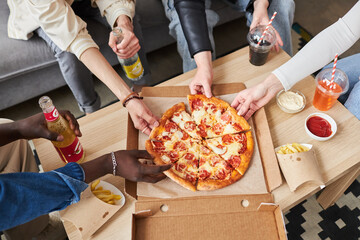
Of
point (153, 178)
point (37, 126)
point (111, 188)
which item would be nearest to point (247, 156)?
point (153, 178)

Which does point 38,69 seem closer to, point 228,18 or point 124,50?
point 124,50

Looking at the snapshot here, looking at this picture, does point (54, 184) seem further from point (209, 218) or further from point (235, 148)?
point (235, 148)

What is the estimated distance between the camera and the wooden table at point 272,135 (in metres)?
1.15

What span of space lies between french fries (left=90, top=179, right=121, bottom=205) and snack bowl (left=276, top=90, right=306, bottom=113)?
2.78ft

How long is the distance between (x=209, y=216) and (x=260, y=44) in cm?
88

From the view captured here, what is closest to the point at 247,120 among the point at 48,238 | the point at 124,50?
the point at 124,50

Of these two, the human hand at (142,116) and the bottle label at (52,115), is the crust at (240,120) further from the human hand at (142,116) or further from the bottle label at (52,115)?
the bottle label at (52,115)

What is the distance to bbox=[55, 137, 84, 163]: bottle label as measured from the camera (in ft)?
3.83

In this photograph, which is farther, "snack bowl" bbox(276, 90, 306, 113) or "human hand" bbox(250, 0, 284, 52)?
"human hand" bbox(250, 0, 284, 52)

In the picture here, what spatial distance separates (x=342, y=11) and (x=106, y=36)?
2379mm

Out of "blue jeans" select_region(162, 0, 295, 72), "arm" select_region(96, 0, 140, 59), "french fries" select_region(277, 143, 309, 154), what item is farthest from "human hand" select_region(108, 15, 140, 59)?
"french fries" select_region(277, 143, 309, 154)

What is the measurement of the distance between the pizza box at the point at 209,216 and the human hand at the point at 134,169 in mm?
65

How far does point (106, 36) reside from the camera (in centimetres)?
203

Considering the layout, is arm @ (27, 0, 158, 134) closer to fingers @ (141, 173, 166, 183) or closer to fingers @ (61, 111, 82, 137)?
fingers @ (61, 111, 82, 137)
